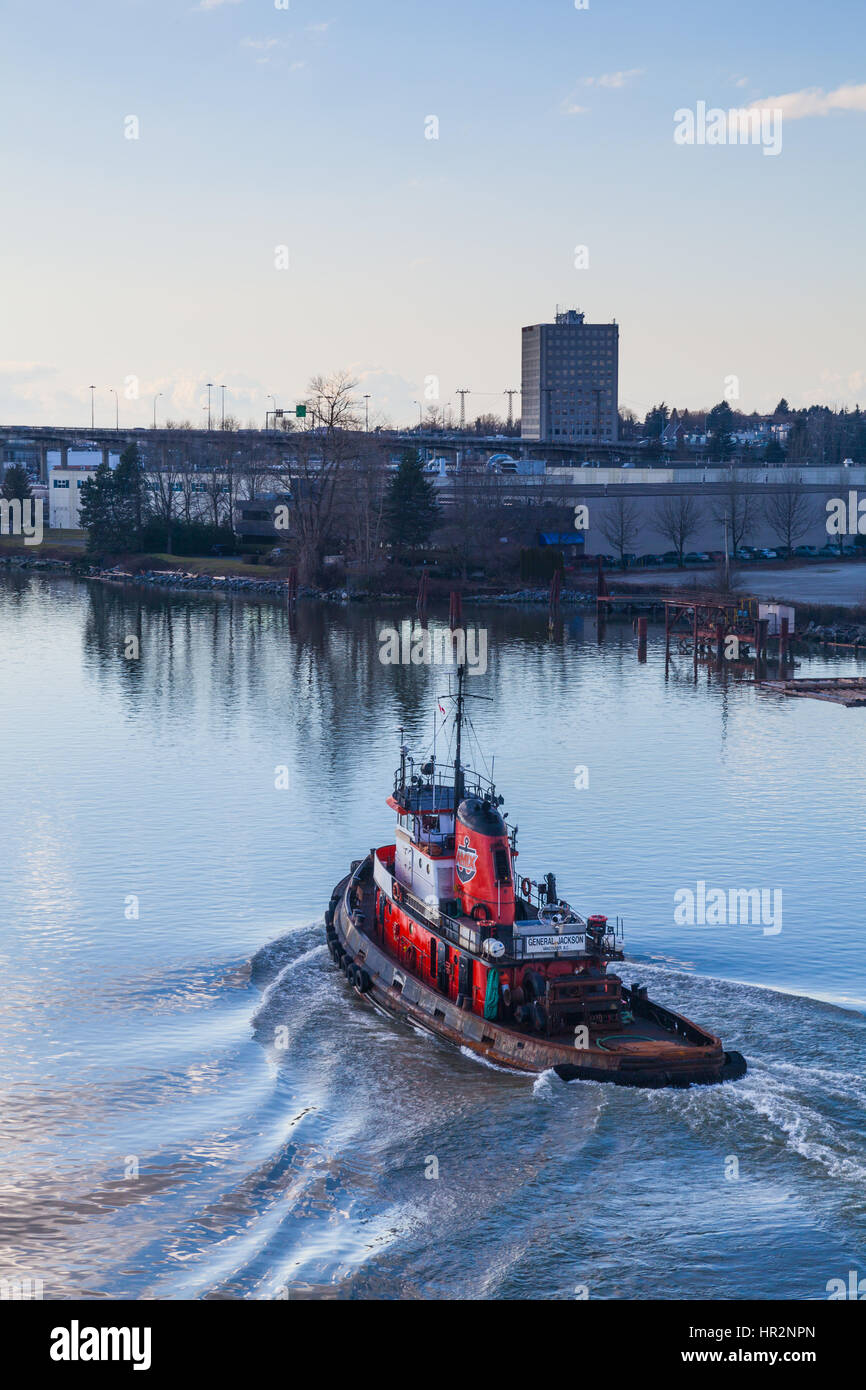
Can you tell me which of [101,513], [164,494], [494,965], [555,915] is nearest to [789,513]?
[164,494]

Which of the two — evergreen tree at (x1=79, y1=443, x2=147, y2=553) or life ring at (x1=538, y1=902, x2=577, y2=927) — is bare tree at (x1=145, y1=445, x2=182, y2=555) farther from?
life ring at (x1=538, y1=902, x2=577, y2=927)

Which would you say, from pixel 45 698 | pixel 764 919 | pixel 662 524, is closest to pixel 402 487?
pixel 662 524

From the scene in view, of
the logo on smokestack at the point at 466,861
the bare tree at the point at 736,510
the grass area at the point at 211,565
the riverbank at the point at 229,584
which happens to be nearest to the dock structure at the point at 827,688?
the riverbank at the point at 229,584

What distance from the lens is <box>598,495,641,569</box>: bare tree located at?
12788 cm

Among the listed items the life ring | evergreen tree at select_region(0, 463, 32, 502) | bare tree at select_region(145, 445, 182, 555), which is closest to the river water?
the life ring

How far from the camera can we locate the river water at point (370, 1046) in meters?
21.9

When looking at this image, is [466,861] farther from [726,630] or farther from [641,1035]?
[726,630]

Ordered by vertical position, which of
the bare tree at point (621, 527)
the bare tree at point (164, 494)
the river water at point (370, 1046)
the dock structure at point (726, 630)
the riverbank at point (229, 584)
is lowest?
the river water at point (370, 1046)

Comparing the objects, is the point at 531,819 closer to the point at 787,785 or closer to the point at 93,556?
the point at 787,785

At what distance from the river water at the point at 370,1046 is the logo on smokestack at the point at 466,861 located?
3.52m

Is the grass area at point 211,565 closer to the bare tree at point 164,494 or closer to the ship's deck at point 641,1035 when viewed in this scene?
the bare tree at point 164,494

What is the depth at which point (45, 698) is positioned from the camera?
71062 millimetres
